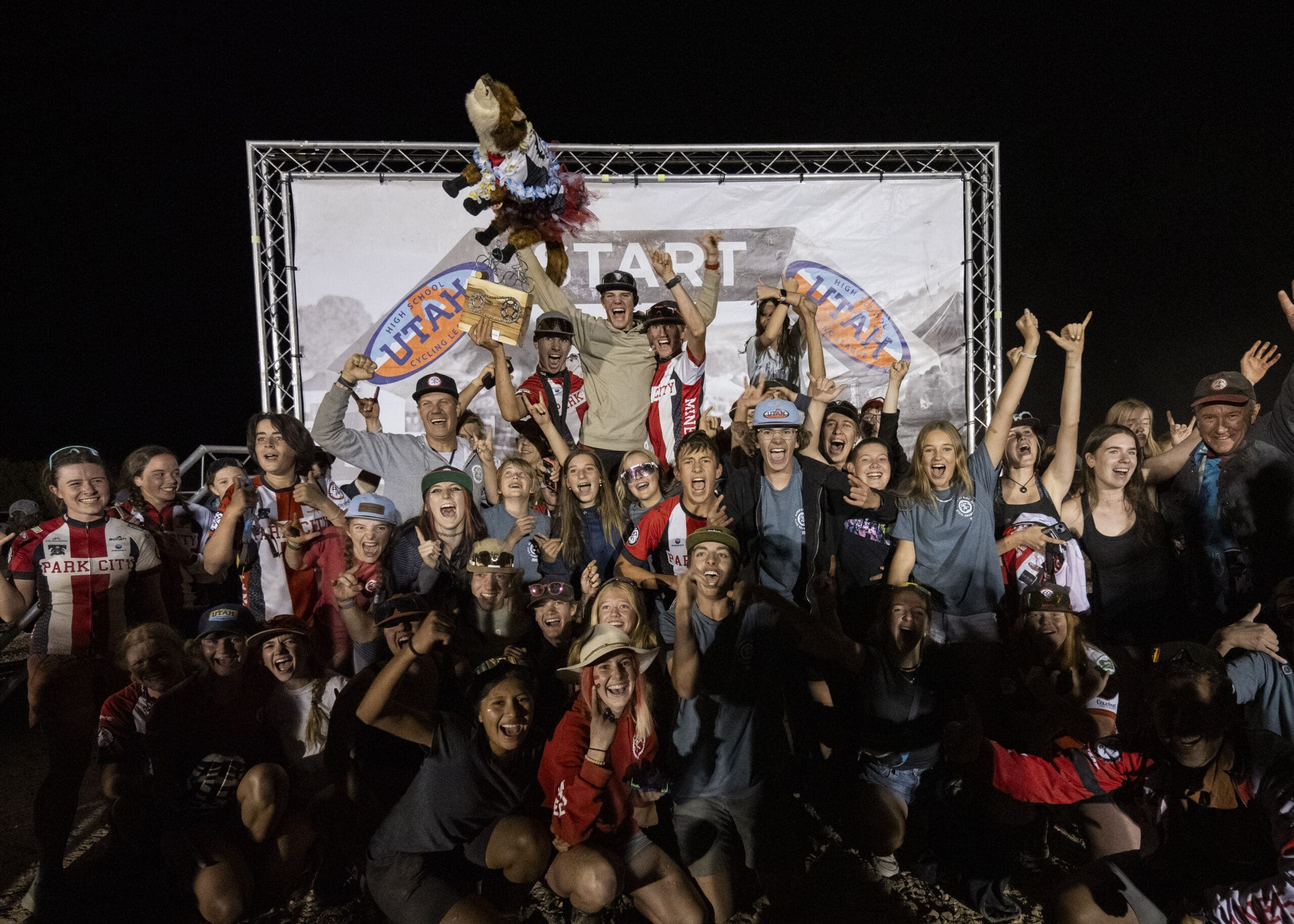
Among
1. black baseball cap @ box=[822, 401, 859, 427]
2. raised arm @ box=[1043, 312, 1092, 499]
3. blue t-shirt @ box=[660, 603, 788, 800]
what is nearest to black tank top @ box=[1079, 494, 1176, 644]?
raised arm @ box=[1043, 312, 1092, 499]

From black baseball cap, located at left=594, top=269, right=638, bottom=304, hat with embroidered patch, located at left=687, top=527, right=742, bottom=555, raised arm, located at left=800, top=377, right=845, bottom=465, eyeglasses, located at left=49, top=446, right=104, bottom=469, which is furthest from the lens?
black baseball cap, located at left=594, top=269, right=638, bottom=304

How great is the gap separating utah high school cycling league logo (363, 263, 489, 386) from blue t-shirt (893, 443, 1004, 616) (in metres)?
4.51

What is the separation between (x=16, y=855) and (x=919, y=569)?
14.9 feet

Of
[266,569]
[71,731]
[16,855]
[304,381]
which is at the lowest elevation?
[16,855]

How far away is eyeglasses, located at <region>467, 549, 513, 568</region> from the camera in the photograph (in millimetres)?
3668

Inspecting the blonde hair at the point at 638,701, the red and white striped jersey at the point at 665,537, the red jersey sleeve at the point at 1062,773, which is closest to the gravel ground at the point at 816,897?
the red jersey sleeve at the point at 1062,773

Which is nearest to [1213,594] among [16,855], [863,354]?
[863,354]

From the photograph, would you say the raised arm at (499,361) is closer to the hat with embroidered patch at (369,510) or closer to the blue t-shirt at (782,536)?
the hat with embroidered patch at (369,510)

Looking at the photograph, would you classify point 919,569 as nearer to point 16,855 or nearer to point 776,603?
point 776,603

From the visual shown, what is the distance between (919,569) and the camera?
392 centimetres

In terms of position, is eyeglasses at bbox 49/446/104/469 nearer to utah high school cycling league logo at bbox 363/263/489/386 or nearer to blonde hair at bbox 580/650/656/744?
blonde hair at bbox 580/650/656/744

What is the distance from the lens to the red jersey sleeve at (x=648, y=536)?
13.0 feet

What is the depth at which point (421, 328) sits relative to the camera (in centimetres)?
705

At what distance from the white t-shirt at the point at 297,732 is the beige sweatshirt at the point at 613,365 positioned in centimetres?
252
